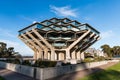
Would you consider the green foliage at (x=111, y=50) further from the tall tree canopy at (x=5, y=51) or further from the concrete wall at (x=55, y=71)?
the concrete wall at (x=55, y=71)

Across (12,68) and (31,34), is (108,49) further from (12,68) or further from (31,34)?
(12,68)

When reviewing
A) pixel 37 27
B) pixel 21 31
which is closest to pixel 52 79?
pixel 37 27

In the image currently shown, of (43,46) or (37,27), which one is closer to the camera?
(37,27)

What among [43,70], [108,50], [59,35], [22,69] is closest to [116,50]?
[108,50]

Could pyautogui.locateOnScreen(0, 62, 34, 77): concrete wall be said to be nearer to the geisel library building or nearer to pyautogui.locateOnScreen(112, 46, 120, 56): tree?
the geisel library building

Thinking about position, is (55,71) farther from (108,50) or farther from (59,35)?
(108,50)

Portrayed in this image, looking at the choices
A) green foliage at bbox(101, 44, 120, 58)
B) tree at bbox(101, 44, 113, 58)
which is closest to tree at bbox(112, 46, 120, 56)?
green foliage at bbox(101, 44, 120, 58)

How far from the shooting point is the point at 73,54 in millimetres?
58688

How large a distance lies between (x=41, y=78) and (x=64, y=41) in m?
43.2

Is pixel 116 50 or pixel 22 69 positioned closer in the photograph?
pixel 22 69

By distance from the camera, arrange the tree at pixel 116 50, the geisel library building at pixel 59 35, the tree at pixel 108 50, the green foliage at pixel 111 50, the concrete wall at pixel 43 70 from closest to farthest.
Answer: the concrete wall at pixel 43 70 → the geisel library building at pixel 59 35 → the tree at pixel 108 50 → the green foliage at pixel 111 50 → the tree at pixel 116 50

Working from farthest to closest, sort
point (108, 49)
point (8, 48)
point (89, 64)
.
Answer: point (108, 49)
point (8, 48)
point (89, 64)

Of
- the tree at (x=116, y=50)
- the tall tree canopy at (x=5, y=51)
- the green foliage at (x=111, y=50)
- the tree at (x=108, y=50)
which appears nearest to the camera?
the tall tree canopy at (x=5, y=51)

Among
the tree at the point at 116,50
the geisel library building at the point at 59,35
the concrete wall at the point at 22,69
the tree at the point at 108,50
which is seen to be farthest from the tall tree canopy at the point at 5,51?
the tree at the point at 116,50
